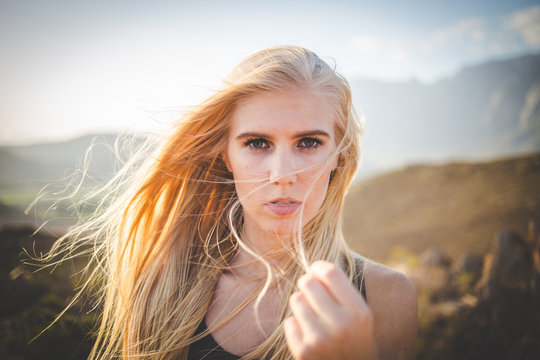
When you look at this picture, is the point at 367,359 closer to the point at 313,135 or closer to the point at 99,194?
the point at 313,135

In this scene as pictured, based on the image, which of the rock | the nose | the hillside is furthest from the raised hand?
the hillside

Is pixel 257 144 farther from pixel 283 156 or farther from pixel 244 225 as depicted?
pixel 244 225

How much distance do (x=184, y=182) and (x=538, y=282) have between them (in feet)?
21.5

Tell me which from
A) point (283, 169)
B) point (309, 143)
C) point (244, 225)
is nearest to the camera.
→ point (283, 169)

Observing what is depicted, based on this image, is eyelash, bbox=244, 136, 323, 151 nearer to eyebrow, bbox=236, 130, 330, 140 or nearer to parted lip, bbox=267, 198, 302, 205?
eyebrow, bbox=236, 130, 330, 140

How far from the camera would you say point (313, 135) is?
1664 millimetres

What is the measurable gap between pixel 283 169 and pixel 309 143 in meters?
0.30

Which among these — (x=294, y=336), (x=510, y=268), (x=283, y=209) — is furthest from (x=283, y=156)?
(x=510, y=268)

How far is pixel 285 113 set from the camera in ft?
5.45

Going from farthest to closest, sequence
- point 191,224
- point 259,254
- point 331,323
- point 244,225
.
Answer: point 191,224 → point 244,225 → point 259,254 → point 331,323

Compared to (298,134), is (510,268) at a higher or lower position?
lower

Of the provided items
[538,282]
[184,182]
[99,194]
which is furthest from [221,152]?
[538,282]

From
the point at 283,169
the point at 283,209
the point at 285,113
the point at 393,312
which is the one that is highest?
the point at 285,113

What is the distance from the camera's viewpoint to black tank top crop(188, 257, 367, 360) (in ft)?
5.72
